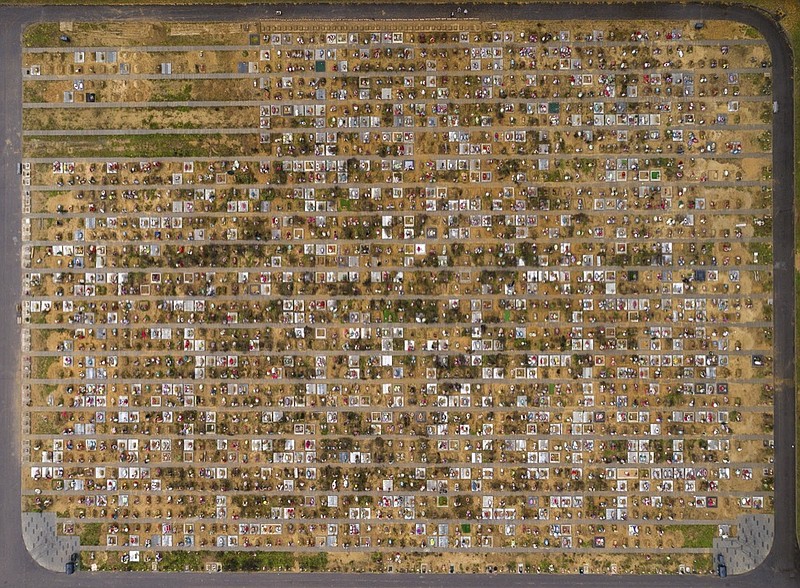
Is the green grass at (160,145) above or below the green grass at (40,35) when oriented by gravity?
below

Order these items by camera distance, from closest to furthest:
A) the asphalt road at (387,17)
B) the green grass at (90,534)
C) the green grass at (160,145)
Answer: the asphalt road at (387,17) < the green grass at (90,534) < the green grass at (160,145)

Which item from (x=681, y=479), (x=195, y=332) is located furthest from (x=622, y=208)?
(x=195, y=332)

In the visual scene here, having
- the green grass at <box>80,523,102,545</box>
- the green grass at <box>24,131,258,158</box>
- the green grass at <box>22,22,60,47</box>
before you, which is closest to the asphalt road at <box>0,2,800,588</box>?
the green grass at <box>22,22,60,47</box>

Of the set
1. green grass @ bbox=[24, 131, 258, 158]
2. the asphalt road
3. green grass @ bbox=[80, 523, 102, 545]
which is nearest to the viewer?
the asphalt road

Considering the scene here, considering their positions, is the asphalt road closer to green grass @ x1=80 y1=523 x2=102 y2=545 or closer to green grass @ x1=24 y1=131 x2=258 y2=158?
green grass @ x1=80 y1=523 x2=102 y2=545

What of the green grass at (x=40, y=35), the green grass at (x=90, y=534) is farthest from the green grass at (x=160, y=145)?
the green grass at (x=90, y=534)

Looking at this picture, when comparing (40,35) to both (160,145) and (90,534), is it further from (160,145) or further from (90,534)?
(90,534)

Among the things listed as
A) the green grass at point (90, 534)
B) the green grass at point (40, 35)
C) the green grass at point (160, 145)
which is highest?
the green grass at point (40, 35)

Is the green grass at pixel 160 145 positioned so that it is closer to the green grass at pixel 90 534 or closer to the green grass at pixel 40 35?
the green grass at pixel 40 35

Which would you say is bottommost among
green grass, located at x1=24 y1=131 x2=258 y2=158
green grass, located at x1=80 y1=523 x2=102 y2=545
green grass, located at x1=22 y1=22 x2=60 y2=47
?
green grass, located at x1=80 y1=523 x2=102 y2=545
